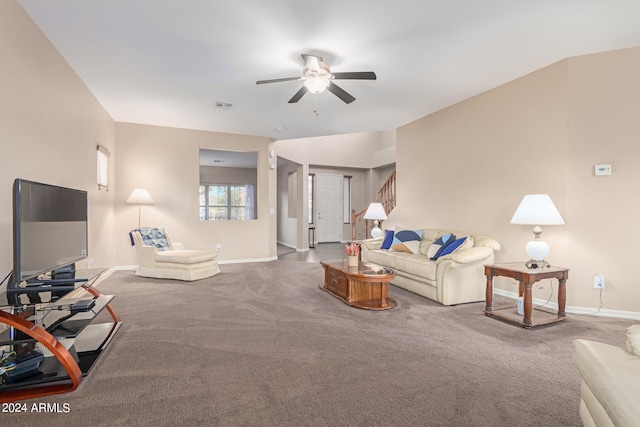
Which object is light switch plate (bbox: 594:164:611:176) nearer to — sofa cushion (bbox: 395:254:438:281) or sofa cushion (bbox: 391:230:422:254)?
sofa cushion (bbox: 395:254:438:281)

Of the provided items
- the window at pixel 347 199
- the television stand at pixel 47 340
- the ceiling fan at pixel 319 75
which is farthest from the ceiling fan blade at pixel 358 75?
the window at pixel 347 199

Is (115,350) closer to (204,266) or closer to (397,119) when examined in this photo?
(204,266)

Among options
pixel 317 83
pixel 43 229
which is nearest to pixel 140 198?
pixel 43 229

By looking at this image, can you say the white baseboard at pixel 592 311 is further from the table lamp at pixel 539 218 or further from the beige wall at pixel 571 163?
the table lamp at pixel 539 218

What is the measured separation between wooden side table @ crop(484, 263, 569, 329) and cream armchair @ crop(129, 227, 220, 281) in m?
3.96

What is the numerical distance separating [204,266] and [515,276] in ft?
13.9

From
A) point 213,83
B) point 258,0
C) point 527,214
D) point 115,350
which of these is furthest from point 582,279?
point 213,83

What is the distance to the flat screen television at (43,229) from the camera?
208 centimetres

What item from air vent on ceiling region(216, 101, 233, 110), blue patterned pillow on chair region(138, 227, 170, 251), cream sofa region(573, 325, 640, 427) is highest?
air vent on ceiling region(216, 101, 233, 110)

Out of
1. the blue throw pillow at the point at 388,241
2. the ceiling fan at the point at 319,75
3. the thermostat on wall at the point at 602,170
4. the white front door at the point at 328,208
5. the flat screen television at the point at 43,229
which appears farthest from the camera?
the white front door at the point at 328,208

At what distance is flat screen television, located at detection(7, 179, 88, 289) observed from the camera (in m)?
2.08

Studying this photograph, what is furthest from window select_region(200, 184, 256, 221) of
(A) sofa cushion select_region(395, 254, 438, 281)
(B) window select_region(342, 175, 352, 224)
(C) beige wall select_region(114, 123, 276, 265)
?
(A) sofa cushion select_region(395, 254, 438, 281)

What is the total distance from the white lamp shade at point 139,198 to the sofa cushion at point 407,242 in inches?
166

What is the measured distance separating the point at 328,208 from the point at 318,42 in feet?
24.6
